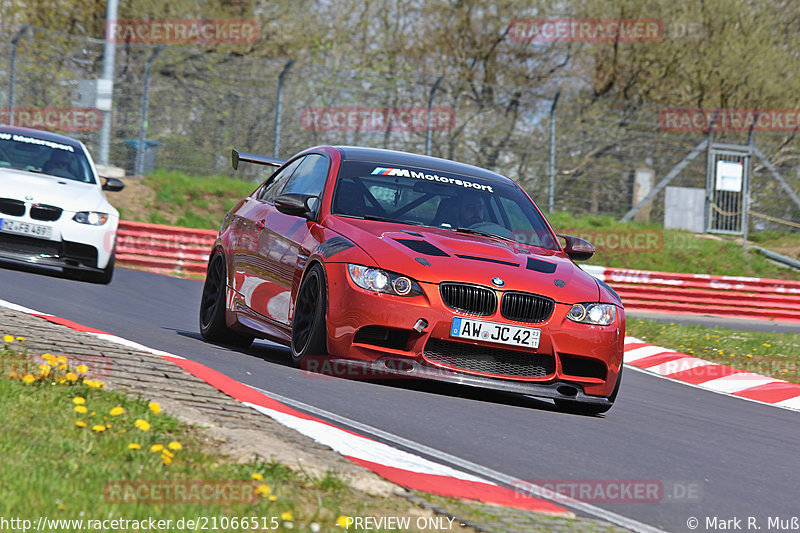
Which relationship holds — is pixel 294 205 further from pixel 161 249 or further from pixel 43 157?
pixel 161 249

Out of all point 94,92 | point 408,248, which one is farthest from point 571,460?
point 94,92

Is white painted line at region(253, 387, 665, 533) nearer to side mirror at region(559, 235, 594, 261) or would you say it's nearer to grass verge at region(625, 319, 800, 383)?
side mirror at region(559, 235, 594, 261)

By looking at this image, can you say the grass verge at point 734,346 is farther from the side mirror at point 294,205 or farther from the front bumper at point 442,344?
the side mirror at point 294,205

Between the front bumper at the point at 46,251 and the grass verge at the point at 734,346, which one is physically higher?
the front bumper at the point at 46,251

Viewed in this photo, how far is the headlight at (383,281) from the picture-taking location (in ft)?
21.8

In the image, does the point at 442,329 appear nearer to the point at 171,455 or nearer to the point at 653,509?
the point at 653,509

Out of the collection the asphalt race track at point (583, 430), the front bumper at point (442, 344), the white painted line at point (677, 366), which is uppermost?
the front bumper at point (442, 344)

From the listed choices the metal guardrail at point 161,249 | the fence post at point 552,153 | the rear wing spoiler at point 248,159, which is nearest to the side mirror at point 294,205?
the rear wing spoiler at point 248,159

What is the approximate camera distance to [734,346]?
14219mm

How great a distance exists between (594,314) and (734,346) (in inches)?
306

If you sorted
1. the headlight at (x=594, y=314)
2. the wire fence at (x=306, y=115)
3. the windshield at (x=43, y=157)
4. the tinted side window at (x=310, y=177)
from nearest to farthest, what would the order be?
the headlight at (x=594, y=314)
the tinted side window at (x=310, y=177)
the windshield at (x=43, y=157)
the wire fence at (x=306, y=115)

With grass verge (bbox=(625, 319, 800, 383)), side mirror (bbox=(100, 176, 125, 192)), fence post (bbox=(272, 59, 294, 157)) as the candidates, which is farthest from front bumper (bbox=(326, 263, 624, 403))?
fence post (bbox=(272, 59, 294, 157))

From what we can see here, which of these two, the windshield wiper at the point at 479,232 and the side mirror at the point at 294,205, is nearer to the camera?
the side mirror at the point at 294,205

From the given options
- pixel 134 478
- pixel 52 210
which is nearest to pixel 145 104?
pixel 52 210
